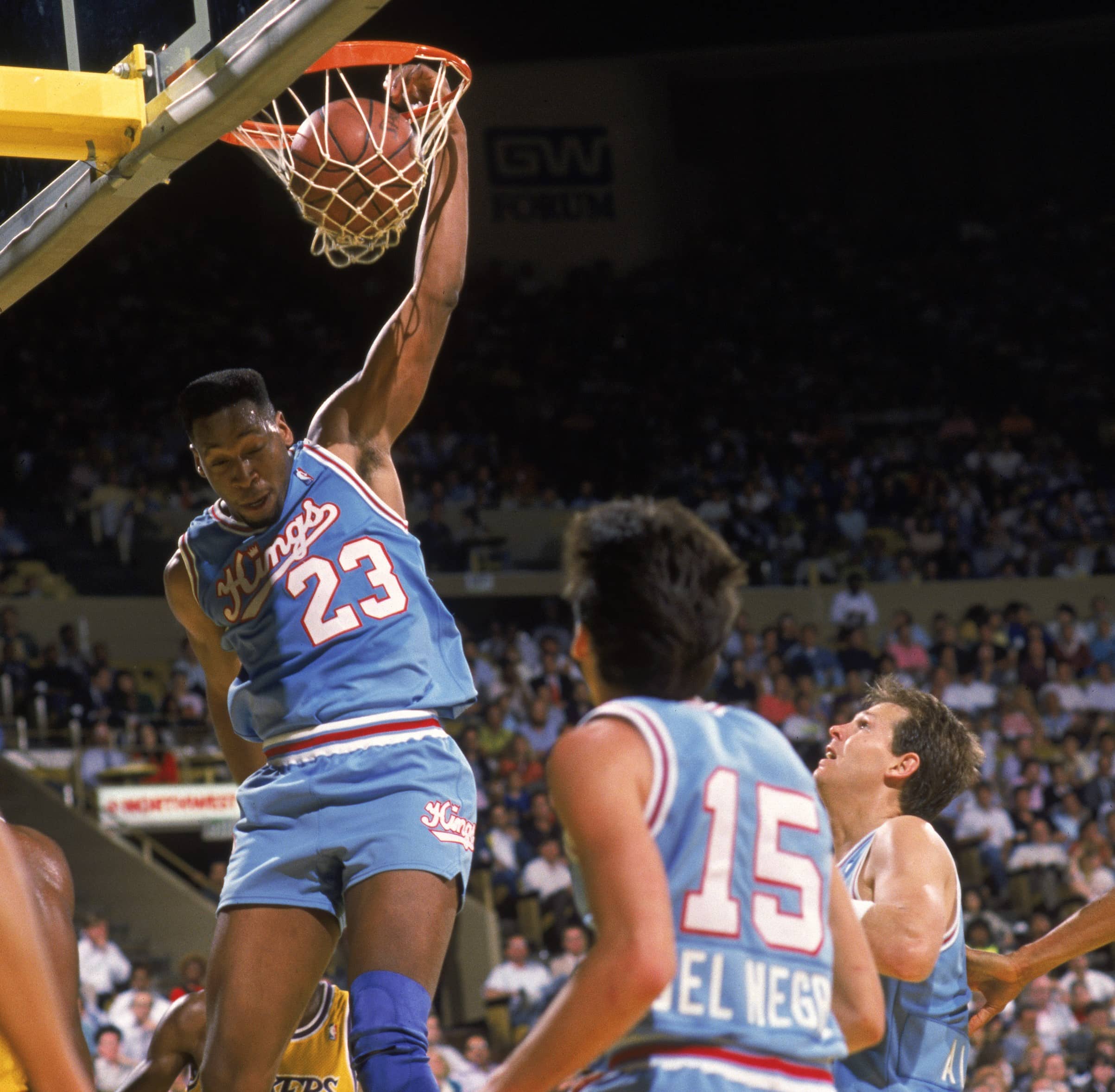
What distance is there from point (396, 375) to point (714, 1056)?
202cm

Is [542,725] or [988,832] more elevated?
[542,725]

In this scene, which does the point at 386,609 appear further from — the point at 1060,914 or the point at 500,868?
the point at 1060,914

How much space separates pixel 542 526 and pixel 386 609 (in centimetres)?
1426

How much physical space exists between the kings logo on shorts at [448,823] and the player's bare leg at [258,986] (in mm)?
278

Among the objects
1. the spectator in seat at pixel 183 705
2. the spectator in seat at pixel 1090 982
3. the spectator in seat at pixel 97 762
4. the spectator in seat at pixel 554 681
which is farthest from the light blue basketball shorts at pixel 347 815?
the spectator in seat at pixel 554 681

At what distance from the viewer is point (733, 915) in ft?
6.91

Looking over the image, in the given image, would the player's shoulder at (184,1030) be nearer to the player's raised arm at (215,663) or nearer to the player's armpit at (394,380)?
the player's raised arm at (215,663)

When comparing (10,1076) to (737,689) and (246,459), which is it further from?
(737,689)

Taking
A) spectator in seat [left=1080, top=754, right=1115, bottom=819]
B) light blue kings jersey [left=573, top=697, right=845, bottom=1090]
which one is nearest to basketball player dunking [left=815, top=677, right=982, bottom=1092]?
light blue kings jersey [left=573, top=697, right=845, bottom=1090]

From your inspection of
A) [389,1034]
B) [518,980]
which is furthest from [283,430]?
[518,980]

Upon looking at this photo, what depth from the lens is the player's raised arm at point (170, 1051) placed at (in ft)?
13.0

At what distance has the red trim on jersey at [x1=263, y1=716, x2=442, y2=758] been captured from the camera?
3.33m

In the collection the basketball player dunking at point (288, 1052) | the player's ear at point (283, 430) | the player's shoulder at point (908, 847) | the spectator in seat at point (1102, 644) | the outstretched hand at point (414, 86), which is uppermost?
the outstretched hand at point (414, 86)

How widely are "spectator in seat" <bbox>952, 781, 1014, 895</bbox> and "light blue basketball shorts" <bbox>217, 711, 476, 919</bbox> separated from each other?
1014 centimetres
